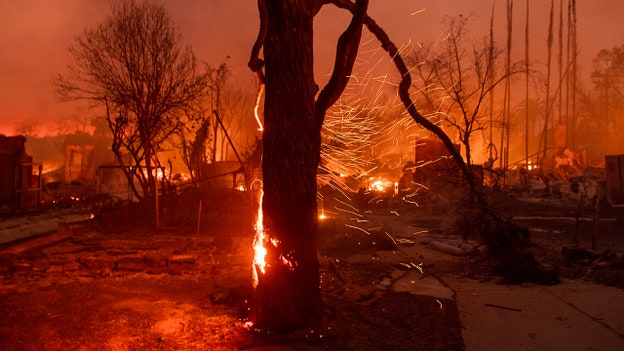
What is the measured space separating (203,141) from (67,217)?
7.02m

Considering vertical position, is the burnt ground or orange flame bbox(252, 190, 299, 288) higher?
orange flame bbox(252, 190, 299, 288)

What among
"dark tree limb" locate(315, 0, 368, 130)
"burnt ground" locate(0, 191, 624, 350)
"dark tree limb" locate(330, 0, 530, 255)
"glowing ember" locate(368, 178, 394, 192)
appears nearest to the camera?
"burnt ground" locate(0, 191, 624, 350)

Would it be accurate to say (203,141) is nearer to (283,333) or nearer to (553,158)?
(283,333)

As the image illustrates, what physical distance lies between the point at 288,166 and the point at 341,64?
126cm

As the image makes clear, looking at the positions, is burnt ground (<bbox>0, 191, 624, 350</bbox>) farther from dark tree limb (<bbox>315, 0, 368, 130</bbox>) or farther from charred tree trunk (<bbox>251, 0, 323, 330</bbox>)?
dark tree limb (<bbox>315, 0, 368, 130</bbox>)

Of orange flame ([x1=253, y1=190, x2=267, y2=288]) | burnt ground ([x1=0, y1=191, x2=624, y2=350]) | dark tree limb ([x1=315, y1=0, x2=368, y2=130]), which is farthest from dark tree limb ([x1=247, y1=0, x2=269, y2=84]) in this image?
burnt ground ([x1=0, y1=191, x2=624, y2=350])

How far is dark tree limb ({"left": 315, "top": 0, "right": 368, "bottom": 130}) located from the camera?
4.70 meters

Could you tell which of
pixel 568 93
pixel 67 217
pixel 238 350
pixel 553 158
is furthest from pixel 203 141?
pixel 568 93

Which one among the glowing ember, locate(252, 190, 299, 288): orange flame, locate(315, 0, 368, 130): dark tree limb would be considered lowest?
locate(252, 190, 299, 288): orange flame

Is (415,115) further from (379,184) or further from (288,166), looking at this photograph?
(379,184)

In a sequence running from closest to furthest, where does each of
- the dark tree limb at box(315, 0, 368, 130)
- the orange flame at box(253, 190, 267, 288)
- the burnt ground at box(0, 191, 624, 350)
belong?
the burnt ground at box(0, 191, 624, 350) → the dark tree limb at box(315, 0, 368, 130) → the orange flame at box(253, 190, 267, 288)

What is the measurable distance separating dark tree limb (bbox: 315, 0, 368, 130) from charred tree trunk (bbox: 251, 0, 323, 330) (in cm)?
20

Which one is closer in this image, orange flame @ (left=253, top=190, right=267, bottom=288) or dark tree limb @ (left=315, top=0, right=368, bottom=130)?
dark tree limb @ (left=315, top=0, right=368, bottom=130)

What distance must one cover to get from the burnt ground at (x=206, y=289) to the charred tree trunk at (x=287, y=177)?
0.35 meters
